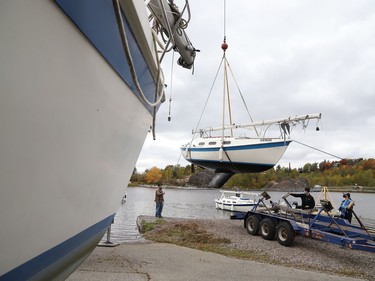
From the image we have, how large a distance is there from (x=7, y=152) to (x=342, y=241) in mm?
8314

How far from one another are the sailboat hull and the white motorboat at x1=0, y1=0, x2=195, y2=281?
1096 centimetres

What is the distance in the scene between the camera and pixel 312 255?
886 centimetres

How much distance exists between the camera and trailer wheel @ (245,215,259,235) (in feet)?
37.6

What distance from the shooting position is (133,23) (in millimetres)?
2045

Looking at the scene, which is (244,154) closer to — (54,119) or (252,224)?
(252,224)

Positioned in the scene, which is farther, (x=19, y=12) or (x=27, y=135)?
(x=27, y=135)

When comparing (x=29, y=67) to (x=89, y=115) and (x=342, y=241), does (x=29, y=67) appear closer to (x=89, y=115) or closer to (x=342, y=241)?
(x=89, y=115)

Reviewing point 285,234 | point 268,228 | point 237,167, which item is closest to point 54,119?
point 285,234

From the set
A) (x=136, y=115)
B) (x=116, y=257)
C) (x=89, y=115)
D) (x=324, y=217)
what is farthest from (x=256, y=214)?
(x=89, y=115)

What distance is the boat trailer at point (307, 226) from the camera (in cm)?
782

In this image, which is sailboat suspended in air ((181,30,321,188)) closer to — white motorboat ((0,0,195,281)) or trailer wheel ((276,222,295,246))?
trailer wheel ((276,222,295,246))

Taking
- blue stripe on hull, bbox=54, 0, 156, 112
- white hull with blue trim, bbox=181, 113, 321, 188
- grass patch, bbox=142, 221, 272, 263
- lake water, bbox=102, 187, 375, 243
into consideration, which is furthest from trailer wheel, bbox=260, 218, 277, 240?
blue stripe on hull, bbox=54, 0, 156, 112

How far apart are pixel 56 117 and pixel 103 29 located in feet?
1.91

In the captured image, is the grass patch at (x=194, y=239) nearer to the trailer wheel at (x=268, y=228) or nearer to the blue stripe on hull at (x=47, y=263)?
the trailer wheel at (x=268, y=228)
